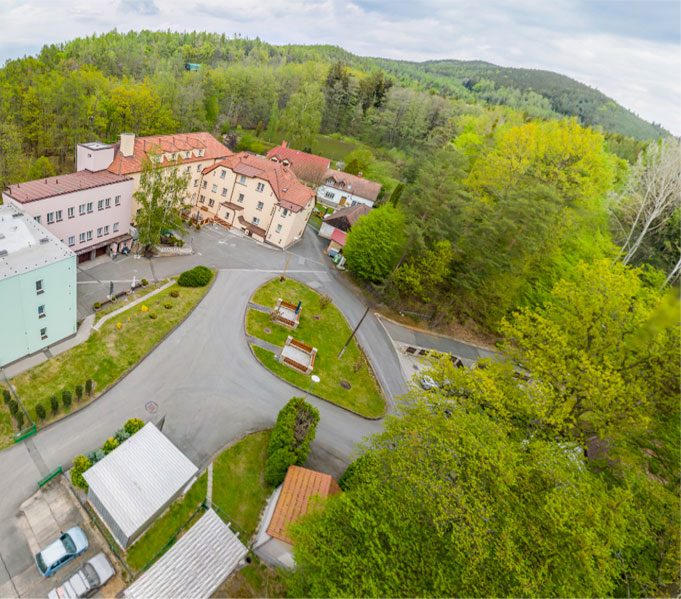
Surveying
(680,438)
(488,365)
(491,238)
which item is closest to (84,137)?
(491,238)

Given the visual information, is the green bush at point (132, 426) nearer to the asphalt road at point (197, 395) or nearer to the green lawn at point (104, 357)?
the asphalt road at point (197, 395)

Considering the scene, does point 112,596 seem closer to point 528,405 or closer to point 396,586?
point 396,586

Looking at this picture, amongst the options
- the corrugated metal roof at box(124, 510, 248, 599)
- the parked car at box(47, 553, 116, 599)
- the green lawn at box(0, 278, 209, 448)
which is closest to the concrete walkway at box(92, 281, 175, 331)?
the green lawn at box(0, 278, 209, 448)

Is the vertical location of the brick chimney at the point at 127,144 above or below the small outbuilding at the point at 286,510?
above

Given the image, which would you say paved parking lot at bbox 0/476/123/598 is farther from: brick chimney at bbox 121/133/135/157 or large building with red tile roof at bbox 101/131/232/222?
brick chimney at bbox 121/133/135/157

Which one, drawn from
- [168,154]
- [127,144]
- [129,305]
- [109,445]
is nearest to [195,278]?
[129,305]

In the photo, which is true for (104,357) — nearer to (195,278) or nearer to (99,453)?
(99,453)

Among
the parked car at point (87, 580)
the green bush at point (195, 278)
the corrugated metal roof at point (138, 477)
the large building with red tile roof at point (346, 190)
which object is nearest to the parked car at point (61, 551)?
the parked car at point (87, 580)
